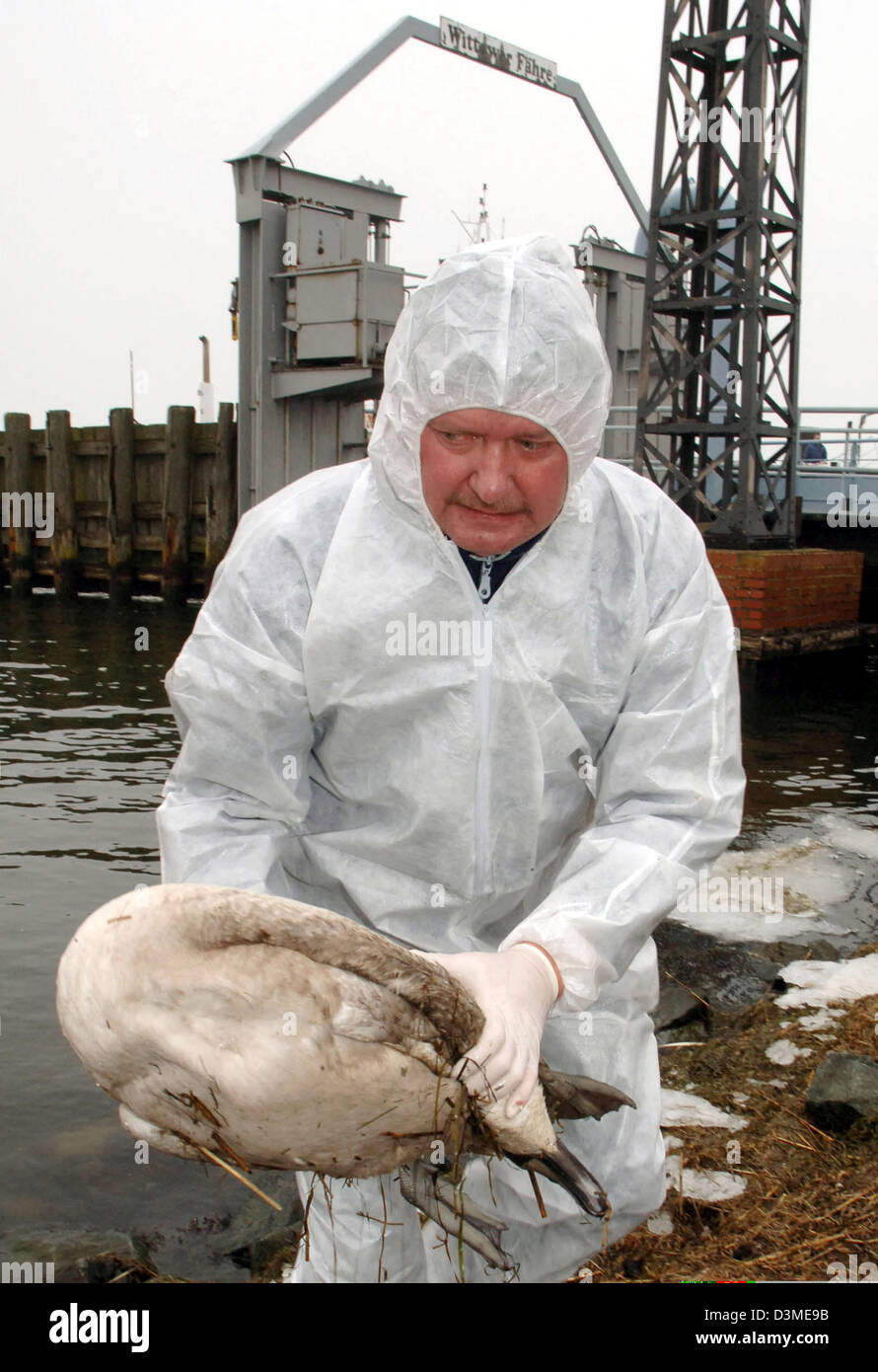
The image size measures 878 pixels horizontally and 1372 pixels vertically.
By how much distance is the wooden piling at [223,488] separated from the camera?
18.4 metres

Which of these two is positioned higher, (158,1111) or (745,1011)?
(158,1111)

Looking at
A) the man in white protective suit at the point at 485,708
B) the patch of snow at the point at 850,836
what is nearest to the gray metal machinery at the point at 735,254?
the patch of snow at the point at 850,836

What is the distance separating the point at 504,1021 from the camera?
208 centimetres

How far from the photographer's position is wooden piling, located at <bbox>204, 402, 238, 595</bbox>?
18.4m

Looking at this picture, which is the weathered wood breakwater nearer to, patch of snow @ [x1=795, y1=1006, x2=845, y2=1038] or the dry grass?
patch of snow @ [x1=795, y1=1006, x2=845, y2=1038]

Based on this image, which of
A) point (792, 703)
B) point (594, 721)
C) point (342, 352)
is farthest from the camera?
point (342, 352)

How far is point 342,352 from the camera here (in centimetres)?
1574

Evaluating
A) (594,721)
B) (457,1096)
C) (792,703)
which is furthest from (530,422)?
(792,703)

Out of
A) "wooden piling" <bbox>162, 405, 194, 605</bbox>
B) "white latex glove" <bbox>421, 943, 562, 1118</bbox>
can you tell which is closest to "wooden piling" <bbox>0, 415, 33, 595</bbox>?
"wooden piling" <bbox>162, 405, 194, 605</bbox>

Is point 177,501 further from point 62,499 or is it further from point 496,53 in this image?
point 496,53

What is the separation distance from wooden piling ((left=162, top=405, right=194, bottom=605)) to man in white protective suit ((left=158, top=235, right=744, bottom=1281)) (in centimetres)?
1707

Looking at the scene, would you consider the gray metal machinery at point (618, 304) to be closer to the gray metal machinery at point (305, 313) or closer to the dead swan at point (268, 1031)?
the gray metal machinery at point (305, 313)

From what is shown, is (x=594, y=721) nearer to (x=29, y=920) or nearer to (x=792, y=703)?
(x=29, y=920)

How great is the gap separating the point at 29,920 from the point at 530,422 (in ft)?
15.7
